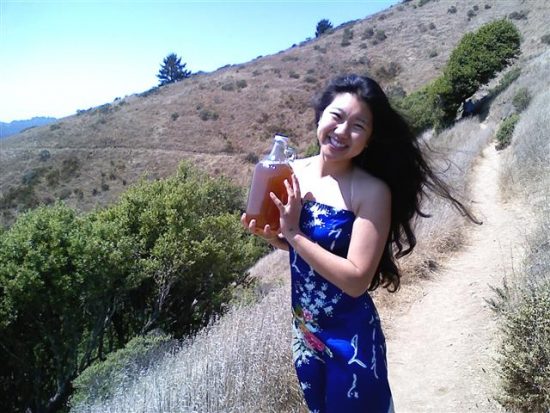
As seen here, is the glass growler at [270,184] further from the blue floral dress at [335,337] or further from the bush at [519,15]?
the bush at [519,15]

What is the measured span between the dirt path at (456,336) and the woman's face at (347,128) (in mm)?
1782

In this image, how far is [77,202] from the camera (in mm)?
30609

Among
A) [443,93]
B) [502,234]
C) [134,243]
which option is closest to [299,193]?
[502,234]

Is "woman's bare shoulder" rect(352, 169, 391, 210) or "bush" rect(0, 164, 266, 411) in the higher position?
"woman's bare shoulder" rect(352, 169, 391, 210)

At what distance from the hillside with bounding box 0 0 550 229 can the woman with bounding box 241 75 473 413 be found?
29.6m

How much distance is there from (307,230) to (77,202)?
105 feet

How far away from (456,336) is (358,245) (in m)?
2.67

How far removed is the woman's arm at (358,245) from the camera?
52.0 inches

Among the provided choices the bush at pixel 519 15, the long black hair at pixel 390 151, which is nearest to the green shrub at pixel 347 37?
the bush at pixel 519 15

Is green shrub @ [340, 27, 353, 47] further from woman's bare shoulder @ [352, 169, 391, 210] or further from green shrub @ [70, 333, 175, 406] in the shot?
woman's bare shoulder @ [352, 169, 391, 210]

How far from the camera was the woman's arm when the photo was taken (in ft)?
4.33

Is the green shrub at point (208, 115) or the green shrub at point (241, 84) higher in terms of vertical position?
the green shrub at point (241, 84)

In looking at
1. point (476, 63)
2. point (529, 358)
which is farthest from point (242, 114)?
point (529, 358)

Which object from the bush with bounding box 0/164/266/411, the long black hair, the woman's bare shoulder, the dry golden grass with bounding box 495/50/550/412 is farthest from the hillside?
the woman's bare shoulder
